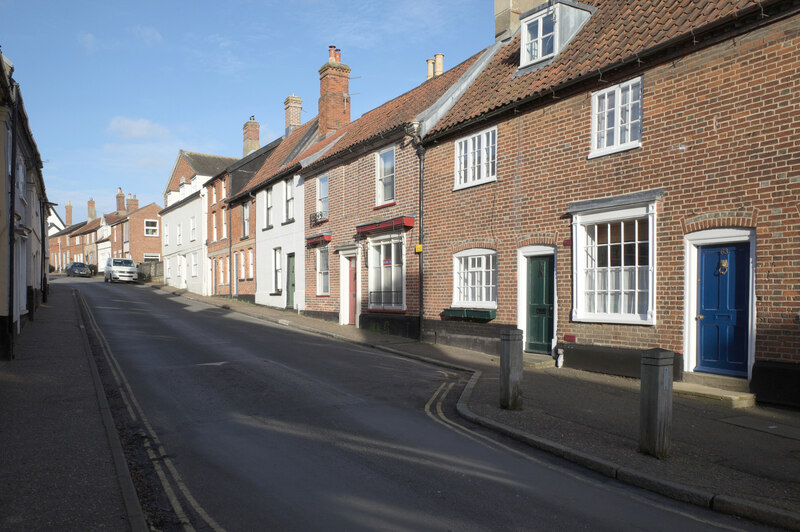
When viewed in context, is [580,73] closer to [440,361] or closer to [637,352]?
[637,352]

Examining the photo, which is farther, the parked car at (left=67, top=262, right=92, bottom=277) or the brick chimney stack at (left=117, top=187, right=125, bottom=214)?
the brick chimney stack at (left=117, top=187, right=125, bottom=214)

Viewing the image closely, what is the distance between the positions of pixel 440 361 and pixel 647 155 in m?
5.87

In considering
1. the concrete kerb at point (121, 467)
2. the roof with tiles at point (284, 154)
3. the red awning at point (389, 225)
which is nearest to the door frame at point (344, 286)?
the red awning at point (389, 225)

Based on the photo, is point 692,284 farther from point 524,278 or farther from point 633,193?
point 524,278

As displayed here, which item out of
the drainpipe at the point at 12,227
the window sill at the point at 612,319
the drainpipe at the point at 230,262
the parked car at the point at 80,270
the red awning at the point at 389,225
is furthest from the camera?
the parked car at the point at 80,270

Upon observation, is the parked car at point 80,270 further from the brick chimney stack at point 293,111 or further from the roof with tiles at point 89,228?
the brick chimney stack at point 293,111

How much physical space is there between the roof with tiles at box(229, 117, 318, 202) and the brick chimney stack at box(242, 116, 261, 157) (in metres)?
9.27

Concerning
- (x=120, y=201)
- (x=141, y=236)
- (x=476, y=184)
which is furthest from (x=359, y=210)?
(x=120, y=201)

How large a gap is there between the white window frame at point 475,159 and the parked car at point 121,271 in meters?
37.5

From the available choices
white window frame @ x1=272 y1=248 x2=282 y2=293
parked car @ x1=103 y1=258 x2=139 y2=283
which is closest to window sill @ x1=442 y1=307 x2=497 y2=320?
white window frame @ x1=272 y1=248 x2=282 y2=293

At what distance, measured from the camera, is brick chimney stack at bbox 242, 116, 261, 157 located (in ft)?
140

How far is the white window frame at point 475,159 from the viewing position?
14742 mm

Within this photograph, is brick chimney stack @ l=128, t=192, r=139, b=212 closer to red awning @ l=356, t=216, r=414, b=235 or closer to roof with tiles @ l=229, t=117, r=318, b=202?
roof with tiles @ l=229, t=117, r=318, b=202

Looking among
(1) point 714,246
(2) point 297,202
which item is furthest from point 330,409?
(2) point 297,202
